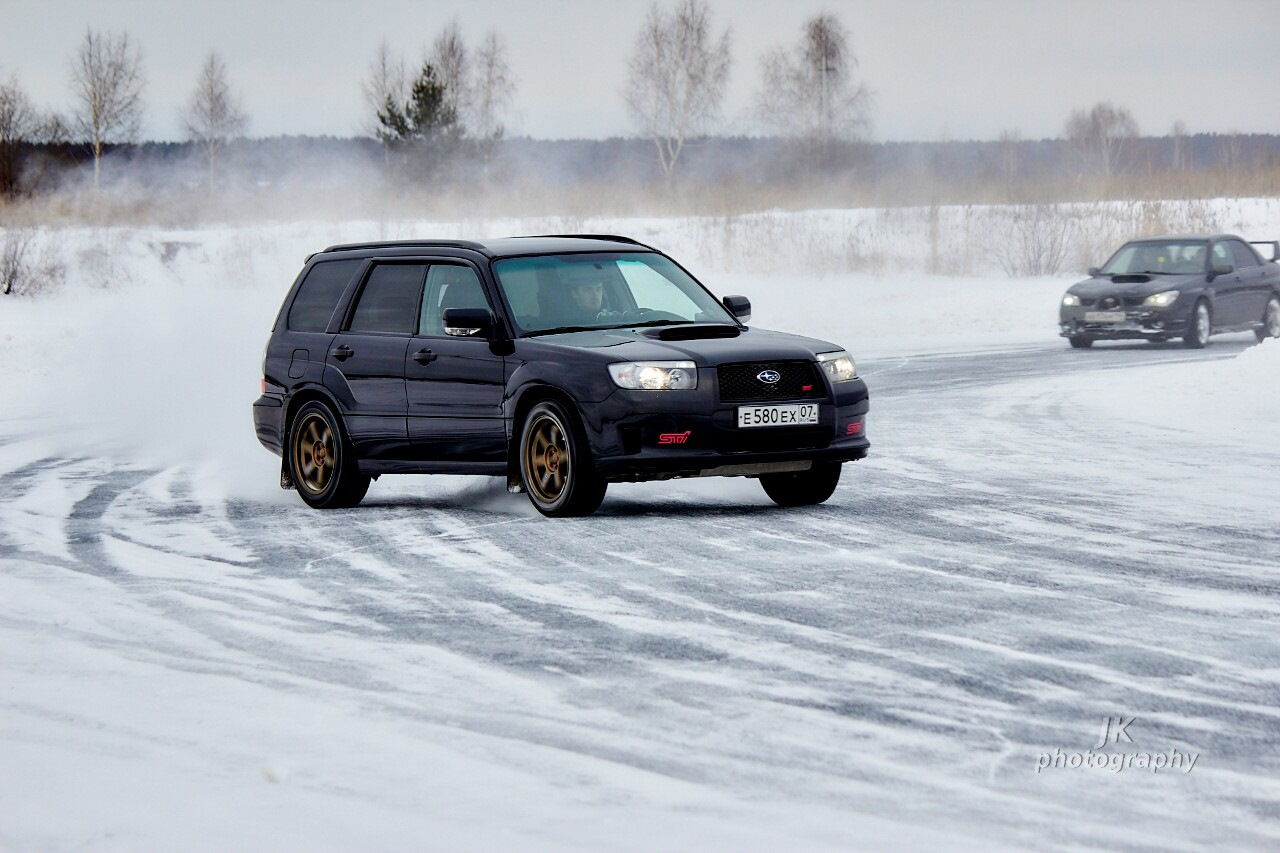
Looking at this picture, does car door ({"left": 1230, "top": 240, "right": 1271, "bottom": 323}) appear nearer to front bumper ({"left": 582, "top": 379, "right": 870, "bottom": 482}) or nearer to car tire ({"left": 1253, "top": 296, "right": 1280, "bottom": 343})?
car tire ({"left": 1253, "top": 296, "right": 1280, "bottom": 343})

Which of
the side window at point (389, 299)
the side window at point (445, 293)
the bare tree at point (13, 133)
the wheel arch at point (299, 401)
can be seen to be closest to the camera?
the side window at point (445, 293)

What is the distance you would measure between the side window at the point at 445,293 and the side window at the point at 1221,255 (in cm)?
1827

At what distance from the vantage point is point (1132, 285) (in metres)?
26.5

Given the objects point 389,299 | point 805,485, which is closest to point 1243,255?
point 805,485

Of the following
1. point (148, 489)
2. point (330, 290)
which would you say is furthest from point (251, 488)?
point (330, 290)

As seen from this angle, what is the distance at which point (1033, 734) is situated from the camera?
5621mm

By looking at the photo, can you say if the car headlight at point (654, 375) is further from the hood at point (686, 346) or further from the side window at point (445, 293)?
the side window at point (445, 293)

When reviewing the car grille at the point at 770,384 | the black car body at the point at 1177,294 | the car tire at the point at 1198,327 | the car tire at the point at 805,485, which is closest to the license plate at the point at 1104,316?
the black car body at the point at 1177,294

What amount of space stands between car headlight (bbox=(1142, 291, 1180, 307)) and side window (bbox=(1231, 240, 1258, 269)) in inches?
78.2

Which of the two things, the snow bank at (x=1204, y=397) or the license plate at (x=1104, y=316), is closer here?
the snow bank at (x=1204, y=397)

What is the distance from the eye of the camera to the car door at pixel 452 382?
11.1 meters

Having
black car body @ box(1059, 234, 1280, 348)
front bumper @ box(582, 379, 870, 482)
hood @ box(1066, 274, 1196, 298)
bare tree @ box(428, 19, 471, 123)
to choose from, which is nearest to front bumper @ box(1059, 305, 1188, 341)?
black car body @ box(1059, 234, 1280, 348)

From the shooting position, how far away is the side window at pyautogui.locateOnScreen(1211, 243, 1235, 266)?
27.4m

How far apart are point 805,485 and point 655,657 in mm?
4743
